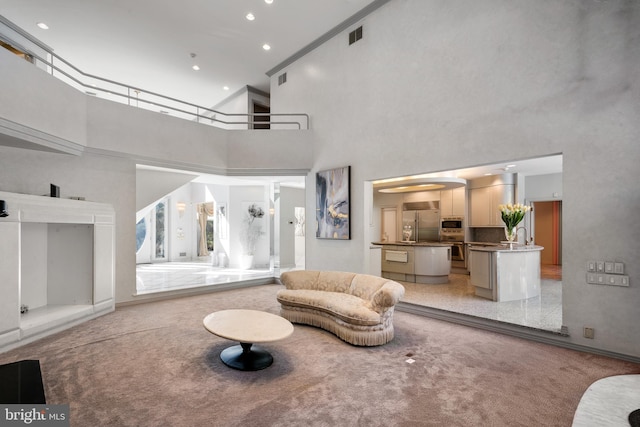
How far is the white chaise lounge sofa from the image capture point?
3.86m

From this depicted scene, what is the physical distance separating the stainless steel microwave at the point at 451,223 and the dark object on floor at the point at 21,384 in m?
9.36

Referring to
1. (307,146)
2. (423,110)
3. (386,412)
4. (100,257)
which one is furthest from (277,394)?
(307,146)

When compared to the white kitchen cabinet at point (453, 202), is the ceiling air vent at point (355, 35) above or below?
above

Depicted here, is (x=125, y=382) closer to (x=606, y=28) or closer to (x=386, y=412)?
(x=386, y=412)

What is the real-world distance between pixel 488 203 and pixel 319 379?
7.56m

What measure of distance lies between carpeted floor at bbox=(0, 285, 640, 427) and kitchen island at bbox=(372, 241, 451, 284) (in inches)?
122

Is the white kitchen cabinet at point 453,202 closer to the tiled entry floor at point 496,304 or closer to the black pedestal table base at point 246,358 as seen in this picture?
the tiled entry floor at point 496,304

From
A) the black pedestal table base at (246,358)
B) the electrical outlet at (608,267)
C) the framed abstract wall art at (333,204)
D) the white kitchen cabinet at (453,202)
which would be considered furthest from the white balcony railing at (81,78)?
the electrical outlet at (608,267)

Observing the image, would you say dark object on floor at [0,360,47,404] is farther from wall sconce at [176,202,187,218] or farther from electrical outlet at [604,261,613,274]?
wall sconce at [176,202,187,218]

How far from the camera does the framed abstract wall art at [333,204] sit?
6.64 metres

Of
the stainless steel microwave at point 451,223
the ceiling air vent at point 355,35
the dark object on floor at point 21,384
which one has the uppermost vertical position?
the ceiling air vent at point 355,35

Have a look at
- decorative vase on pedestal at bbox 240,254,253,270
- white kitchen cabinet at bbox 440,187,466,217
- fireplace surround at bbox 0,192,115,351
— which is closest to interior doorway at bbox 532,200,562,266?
white kitchen cabinet at bbox 440,187,466,217

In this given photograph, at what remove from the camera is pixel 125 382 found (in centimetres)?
298

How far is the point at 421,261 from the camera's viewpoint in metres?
7.58
